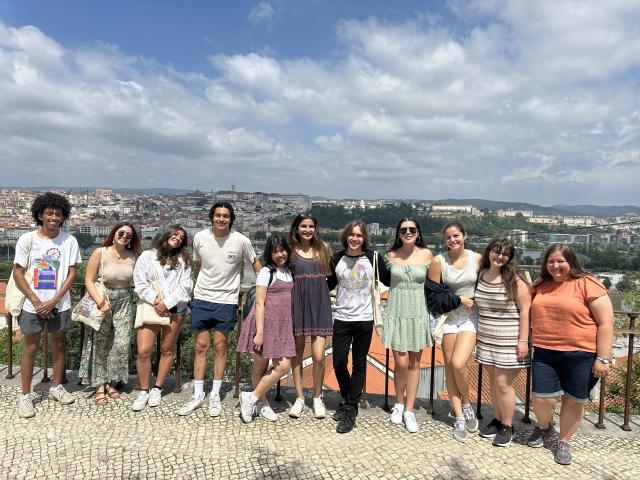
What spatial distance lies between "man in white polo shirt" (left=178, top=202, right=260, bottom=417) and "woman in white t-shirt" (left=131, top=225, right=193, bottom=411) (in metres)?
0.17

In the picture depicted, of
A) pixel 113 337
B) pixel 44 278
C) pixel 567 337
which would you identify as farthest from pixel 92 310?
pixel 567 337

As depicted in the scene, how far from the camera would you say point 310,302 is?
3.47 metres

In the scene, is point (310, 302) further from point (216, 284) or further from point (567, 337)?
point (567, 337)

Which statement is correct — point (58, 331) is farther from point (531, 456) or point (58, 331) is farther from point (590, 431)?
point (590, 431)

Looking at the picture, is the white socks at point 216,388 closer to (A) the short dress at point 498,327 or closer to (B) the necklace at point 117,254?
(B) the necklace at point 117,254

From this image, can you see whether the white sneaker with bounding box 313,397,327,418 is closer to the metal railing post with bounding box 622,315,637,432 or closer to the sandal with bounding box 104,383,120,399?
the sandal with bounding box 104,383,120,399

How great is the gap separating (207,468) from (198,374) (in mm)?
1024

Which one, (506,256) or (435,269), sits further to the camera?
(435,269)

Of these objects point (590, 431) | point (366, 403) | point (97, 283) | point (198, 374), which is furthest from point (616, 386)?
point (97, 283)

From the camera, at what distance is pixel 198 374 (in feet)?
12.4

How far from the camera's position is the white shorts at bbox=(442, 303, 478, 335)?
3.36 m

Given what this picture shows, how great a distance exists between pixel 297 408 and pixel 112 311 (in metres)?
1.89

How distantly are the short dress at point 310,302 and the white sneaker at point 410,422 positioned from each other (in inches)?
37.5

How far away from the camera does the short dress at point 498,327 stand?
3207 mm
